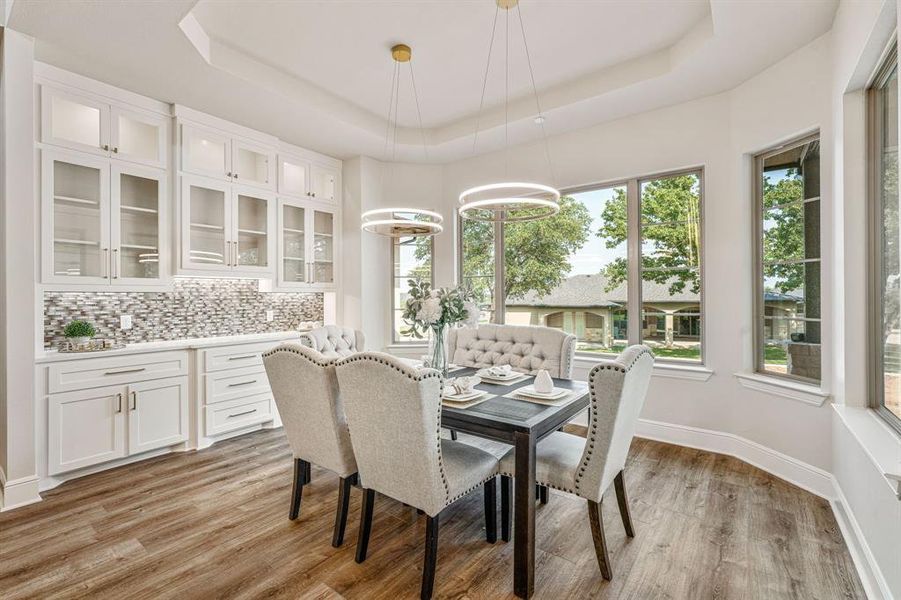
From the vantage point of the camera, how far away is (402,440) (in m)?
1.82

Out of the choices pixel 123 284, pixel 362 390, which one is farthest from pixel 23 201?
pixel 362 390

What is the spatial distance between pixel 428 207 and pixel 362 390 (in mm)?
3676

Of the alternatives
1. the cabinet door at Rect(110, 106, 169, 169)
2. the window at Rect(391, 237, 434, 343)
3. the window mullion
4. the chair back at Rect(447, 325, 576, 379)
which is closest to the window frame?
the window at Rect(391, 237, 434, 343)

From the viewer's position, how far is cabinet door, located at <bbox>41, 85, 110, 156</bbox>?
116 inches

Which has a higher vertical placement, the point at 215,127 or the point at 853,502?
the point at 215,127

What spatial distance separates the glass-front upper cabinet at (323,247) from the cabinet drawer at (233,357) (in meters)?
1.07

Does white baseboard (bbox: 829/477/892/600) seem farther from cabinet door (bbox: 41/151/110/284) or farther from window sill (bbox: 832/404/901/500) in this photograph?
cabinet door (bbox: 41/151/110/284)

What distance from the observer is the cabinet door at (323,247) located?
4781 mm

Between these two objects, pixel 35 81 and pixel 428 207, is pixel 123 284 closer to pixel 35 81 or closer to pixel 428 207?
pixel 35 81

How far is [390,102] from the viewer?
4031 millimetres

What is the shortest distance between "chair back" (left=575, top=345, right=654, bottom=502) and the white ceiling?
217 cm

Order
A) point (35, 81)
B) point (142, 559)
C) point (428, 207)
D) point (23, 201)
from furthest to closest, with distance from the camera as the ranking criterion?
point (428, 207) < point (35, 81) < point (23, 201) < point (142, 559)

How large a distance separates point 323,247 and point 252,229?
85 centimetres

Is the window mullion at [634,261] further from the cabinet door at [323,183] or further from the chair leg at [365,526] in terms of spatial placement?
the cabinet door at [323,183]
